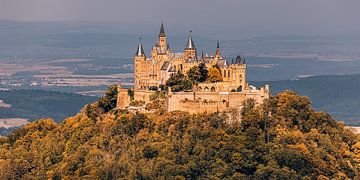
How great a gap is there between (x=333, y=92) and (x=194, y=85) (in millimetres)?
108006

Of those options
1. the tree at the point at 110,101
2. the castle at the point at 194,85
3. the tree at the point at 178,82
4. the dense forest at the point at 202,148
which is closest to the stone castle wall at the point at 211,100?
the castle at the point at 194,85

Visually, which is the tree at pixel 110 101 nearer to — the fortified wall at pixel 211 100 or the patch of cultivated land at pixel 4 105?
the fortified wall at pixel 211 100

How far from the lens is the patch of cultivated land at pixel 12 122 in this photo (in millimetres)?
165587

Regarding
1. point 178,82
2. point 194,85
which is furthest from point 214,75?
point 178,82

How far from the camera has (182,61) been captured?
259ft

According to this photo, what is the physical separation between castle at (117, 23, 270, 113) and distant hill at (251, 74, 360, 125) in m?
78.5

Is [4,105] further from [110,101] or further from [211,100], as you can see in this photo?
[211,100]

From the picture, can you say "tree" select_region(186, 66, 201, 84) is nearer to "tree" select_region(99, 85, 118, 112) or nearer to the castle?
the castle

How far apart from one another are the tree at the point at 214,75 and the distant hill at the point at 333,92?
80.4 m

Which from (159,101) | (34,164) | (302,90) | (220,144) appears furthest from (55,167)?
(302,90)

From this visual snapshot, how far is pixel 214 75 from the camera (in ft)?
247

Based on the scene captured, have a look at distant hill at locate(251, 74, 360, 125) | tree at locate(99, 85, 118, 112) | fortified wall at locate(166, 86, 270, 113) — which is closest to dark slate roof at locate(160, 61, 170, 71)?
tree at locate(99, 85, 118, 112)

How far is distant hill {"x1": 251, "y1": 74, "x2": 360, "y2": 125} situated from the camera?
164 m

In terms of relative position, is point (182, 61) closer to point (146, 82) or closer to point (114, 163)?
point (146, 82)
